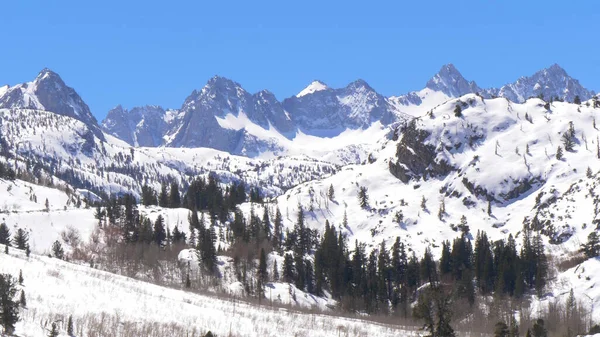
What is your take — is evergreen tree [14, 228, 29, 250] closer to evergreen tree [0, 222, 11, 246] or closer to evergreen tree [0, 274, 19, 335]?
evergreen tree [0, 222, 11, 246]

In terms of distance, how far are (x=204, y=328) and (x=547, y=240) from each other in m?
129

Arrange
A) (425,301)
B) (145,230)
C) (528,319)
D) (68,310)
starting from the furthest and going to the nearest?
(145,230), (528,319), (68,310), (425,301)

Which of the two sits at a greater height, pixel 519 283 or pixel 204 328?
pixel 519 283

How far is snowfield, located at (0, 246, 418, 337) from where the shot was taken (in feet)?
286

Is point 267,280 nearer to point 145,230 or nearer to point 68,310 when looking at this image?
point 145,230

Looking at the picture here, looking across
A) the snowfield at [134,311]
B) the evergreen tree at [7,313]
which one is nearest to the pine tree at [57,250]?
the snowfield at [134,311]

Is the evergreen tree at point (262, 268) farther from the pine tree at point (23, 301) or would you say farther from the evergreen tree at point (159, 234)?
the pine tree at point (23, 301)

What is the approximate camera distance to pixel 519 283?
→ 549 ft

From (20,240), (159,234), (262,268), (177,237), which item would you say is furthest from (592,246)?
(20,240)

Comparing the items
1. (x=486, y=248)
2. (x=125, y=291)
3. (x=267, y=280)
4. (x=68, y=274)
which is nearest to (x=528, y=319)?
(x=486, y=248)

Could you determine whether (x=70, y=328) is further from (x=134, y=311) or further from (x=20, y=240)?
(x=20, y=240)

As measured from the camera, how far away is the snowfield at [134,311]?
286 feet

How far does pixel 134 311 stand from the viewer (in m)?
95.1

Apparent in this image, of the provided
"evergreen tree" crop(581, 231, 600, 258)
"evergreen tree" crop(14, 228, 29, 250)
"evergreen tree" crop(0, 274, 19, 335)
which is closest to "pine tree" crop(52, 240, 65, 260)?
"evergreen tree" crop(14, 228, 29, 250)
